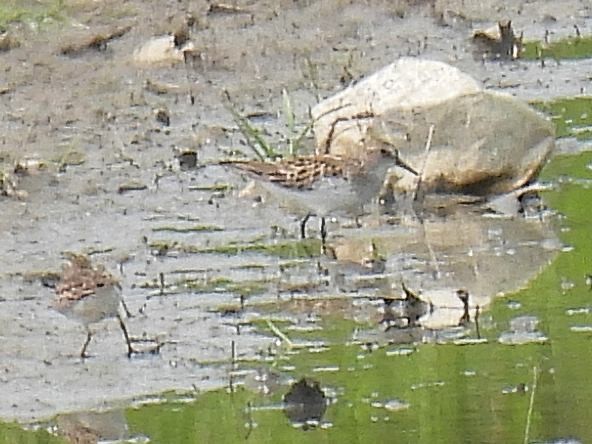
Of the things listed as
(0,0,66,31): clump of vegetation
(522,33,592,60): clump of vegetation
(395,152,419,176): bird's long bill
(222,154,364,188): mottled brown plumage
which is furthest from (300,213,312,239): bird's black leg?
(0,0,66,31): clump of vegetation

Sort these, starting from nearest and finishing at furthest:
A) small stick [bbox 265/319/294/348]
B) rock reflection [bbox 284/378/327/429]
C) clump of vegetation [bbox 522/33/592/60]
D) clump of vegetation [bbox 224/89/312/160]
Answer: rock reflection [bbox 284/378/327/429] → small stick [bbox 265/319/294/348] → clump of vegetation [bbox 224/89/312/160] → clump of vegetation [bbox 522/33/592/60]

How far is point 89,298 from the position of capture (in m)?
7.21

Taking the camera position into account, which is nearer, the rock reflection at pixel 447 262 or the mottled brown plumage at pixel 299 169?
the rock reflection at pixel 447 262

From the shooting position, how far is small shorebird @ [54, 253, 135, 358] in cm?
723

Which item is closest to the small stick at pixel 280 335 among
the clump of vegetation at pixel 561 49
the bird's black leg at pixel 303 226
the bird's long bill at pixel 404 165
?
the bird's black leg at pixel 303 226

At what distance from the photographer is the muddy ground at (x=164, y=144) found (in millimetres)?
7117

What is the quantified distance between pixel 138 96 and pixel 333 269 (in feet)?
10.6

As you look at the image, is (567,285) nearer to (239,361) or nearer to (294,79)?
(239,361)

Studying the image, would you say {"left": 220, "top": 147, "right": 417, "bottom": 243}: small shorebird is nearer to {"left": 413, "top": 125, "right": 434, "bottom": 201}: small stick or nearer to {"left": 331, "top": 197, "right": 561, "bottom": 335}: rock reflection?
{"left": 331, "top": 197, "right": 561, "bottom": 335}: rock reflection

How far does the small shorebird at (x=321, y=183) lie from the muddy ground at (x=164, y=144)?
0.12m

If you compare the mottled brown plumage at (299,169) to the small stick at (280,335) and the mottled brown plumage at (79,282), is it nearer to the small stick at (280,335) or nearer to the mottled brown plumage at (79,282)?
the mottled brown plumage at (79,282)

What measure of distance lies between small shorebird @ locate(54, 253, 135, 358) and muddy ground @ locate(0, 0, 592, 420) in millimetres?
78

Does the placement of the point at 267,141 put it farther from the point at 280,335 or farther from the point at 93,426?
the point at 93,426

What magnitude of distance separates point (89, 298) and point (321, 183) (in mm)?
1855
